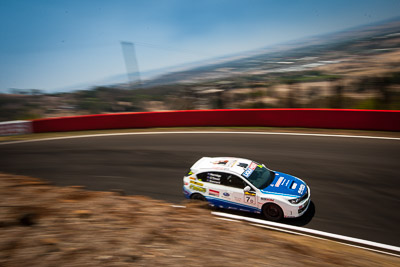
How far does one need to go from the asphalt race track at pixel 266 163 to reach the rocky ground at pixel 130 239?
1710 mm

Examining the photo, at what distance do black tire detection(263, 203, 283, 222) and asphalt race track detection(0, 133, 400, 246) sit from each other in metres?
0.26

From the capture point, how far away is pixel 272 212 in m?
7.11

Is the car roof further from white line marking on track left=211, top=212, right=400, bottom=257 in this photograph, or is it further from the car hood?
white line marking on track left=211, top=212, right=400, bottom=257

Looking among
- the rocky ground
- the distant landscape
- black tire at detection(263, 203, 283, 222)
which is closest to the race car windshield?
black tire at detection(263, 203, 283, 222)

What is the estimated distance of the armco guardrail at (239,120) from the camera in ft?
44.2

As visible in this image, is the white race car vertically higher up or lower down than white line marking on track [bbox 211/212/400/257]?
higher up

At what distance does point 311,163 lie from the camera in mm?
10273

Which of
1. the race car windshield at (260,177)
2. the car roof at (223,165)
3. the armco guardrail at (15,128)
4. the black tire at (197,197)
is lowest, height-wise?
the black tire at (197,197)

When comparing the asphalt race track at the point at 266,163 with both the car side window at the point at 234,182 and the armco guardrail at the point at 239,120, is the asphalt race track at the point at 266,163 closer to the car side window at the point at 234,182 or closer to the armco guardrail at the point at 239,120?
the car side window at the point at 234,182

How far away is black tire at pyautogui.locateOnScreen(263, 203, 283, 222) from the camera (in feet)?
23.0

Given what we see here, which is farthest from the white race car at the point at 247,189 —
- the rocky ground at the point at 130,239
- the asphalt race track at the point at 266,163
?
the rocky ground at the point at 130,239

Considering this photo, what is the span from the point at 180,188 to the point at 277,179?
3.29m

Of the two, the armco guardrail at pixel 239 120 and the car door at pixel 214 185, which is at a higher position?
the armco guardrail at pixel 239 120

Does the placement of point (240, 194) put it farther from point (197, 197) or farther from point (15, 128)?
point (15, 128)
